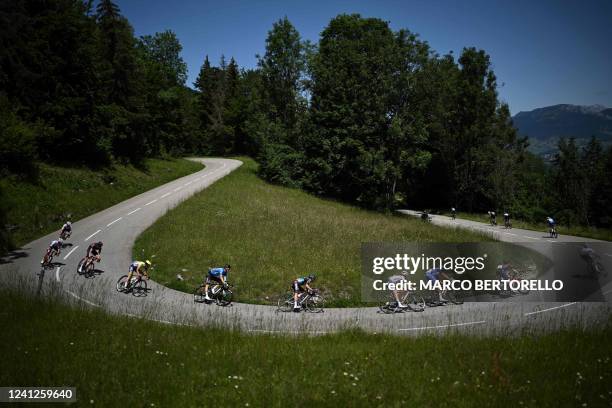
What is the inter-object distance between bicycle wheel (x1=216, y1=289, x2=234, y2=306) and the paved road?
0.46 m

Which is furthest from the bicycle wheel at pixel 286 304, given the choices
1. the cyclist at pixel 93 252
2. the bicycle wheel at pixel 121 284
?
the cyclist at pixel 93 252

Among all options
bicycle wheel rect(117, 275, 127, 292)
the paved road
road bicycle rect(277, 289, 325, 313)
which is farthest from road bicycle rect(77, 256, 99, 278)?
road bicycle rect(277, 289, 325, 313)

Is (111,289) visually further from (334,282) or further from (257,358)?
(257,358)

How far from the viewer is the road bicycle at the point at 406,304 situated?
1582cm

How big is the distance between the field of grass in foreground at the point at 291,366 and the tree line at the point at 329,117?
80.4 ft

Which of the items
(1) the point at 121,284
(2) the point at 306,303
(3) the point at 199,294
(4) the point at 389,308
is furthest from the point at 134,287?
(4) the point at 389,308

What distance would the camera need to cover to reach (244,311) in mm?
15312

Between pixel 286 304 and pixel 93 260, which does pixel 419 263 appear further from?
pixel 93 260

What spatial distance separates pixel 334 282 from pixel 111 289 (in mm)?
10263

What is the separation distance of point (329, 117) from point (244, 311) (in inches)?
1396

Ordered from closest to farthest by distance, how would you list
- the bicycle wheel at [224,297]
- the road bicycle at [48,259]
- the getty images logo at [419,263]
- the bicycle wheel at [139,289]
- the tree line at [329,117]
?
the bicycle wheel at [224,297]
the bicycle wheel at [139,289]
the road bicycle at [48,259]
the getty images logo at [419,263]
the tree line at [329,117]

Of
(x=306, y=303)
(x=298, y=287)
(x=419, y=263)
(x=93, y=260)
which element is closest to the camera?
(x=298, y=287)

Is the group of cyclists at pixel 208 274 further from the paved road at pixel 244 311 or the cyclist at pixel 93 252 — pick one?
the paved road at pixel 244 311

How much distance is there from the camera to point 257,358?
335 inches
